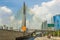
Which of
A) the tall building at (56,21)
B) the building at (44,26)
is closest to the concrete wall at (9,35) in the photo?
the building at (44,26)

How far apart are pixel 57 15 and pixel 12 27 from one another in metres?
1.10

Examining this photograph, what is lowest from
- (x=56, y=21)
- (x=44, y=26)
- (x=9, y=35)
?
(x=9, y=35)

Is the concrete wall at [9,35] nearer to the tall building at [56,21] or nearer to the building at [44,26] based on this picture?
the building at [44,26]

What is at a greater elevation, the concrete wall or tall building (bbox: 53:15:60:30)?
tall building (bbox: 53:15:60:30)

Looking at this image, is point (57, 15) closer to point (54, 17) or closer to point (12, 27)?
point (54, 17)

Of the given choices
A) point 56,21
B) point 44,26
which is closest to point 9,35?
point 44,26

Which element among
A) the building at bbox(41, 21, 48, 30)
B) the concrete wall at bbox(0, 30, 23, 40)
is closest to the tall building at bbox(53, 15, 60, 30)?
the building at bbox(41, 21, 48, 30)

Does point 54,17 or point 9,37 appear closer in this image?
point 54,17

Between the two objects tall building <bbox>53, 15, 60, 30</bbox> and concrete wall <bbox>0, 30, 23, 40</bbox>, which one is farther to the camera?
A: concrete wall <bbox>0, 30, 23, 40</bbox>

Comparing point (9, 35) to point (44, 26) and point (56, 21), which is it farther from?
point (56, 21)

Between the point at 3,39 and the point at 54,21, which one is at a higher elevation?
the point at 54,21

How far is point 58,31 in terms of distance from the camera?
5805 mm

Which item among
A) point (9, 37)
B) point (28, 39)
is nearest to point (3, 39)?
point (9, 37)

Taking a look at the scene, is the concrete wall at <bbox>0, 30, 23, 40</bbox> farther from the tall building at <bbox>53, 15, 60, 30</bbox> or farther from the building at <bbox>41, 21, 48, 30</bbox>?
the tall building at <bbox>53, 15, 60, 30</bbox>
